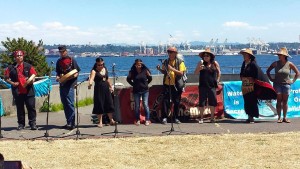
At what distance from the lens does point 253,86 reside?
43.5 ft

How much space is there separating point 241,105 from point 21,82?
5.73 metres

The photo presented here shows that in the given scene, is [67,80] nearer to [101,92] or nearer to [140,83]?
[101,92]

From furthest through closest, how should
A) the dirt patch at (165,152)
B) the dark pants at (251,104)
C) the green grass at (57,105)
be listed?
the green grass at (57,105)
the dark pants at (251,104)
the dirt patch at (165,152)

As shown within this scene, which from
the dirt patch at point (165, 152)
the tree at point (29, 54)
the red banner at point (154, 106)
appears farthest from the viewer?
the tree at point (29, 54)

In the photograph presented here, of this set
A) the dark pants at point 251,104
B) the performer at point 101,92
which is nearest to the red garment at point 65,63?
the performer at point 101,92

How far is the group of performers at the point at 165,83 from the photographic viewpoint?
12469mm

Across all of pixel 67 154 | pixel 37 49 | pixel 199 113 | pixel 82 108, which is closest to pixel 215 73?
pixel 199 113

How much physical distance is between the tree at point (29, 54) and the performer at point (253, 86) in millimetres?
8503

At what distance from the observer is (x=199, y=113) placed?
13.7 m

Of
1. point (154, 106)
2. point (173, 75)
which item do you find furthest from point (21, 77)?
point (173, 75)

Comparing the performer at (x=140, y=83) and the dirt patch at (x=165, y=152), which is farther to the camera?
the performer at (x=140, y=83)

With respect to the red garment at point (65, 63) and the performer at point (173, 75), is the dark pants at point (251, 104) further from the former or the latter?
the red garment at point (65, 63)

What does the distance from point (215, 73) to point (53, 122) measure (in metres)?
4.41

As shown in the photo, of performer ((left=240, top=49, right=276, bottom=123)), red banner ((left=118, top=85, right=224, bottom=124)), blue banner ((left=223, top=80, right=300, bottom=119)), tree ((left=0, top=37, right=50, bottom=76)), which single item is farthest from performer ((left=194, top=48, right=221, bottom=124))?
tree ((left=0, top=37, right=50, bottom=76))
